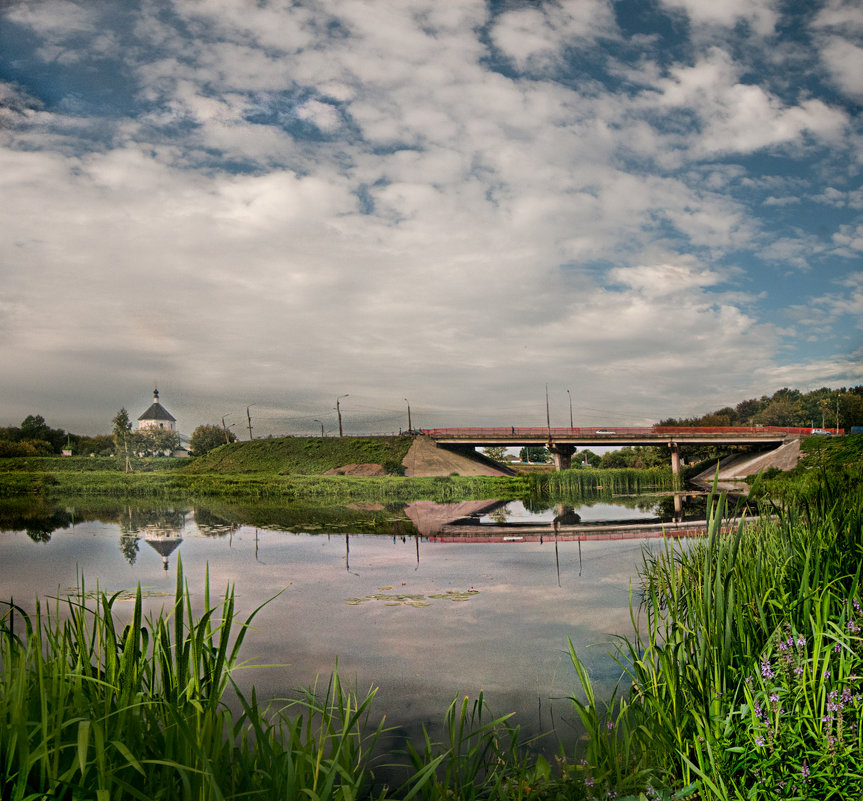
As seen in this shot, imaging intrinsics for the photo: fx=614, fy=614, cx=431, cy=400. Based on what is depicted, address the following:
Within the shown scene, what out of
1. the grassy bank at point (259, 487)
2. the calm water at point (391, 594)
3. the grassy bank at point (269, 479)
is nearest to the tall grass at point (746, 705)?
the calm water at point (391, 594)

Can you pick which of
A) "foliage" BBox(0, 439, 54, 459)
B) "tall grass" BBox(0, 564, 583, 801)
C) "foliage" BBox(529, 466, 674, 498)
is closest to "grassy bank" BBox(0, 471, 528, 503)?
"foliage" BBox(529, 466, 674, 498)

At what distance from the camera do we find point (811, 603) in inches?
200

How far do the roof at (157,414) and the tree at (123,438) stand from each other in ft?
61.5

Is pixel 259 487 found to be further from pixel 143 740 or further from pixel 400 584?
pixel 143 740

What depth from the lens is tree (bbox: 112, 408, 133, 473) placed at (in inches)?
2229

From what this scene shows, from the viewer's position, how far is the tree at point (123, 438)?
56.6m

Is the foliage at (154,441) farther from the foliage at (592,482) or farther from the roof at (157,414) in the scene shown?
the foliage at (592,482)

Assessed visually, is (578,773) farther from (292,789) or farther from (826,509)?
(826,509)

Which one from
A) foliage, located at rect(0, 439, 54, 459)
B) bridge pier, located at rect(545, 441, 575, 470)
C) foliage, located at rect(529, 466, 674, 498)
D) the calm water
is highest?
foliage, located at rect(0, 439, 54, 459)

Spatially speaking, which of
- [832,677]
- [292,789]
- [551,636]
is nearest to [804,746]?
[832,677]

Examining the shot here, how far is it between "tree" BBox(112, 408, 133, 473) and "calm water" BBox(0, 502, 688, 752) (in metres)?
30.0

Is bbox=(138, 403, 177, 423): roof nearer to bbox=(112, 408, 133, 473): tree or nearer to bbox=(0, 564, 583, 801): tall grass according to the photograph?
bbox=(112, 408, 133, 473): tree

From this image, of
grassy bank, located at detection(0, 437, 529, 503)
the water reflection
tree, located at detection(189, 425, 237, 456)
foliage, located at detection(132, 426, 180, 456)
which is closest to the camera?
the water reflection

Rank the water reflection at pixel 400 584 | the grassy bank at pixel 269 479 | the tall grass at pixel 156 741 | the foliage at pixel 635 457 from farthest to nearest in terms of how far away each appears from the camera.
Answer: the foliage at pixel 635 457 → the grassy bank at pixel 269 479 → the water reflection at pixel 400 584 → the tall grass at pixel 156 741
